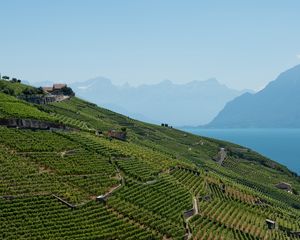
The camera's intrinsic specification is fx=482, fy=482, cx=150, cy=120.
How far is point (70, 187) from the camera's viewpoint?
67.5 meters

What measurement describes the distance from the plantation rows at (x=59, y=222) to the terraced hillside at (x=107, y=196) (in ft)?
0.38

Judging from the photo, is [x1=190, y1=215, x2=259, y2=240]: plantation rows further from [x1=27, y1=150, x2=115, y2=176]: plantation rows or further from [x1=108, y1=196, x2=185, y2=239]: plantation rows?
[x1=27, y1=150, x2=115, y2=176]: plantation rows

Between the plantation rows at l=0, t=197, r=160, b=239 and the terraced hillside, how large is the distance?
117 millimetres

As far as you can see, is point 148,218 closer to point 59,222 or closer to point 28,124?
point 59,222

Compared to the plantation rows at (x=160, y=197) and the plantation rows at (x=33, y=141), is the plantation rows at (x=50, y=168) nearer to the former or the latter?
the plantation rows at (x=33, y=141)

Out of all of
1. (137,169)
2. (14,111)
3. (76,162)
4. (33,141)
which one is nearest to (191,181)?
(137,169)

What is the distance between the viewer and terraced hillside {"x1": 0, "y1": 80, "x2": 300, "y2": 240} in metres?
59.1

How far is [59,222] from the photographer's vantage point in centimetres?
5803

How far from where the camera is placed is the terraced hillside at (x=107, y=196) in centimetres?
5912

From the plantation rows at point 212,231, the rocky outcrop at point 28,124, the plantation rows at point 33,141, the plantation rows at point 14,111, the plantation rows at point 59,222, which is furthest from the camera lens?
the plantation rows at point 14,111

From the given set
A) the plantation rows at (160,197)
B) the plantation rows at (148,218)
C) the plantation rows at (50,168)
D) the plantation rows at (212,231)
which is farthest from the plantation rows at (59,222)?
the plantation rows at (212,231)

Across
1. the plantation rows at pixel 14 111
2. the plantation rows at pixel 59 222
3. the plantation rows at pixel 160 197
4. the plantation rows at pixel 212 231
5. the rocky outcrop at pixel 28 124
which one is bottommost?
the plantation rows at pixel 212 231

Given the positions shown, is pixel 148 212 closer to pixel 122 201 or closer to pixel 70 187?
pixel 122 201

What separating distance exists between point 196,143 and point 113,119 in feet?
117
